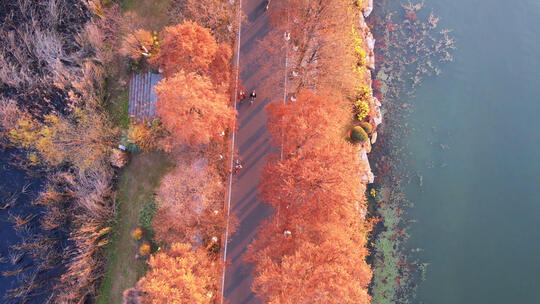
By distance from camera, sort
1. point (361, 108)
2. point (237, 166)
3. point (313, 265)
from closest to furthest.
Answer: point (313, 265)
point (237, 166)
point (361, 108)

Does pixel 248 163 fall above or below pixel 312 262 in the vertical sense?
above

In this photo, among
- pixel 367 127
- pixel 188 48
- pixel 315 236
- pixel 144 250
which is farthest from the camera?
pixel 367 127

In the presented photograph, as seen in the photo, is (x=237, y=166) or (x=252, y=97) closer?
(x=237, y=166)

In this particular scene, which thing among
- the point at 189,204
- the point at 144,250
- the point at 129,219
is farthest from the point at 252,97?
the point at 144,250

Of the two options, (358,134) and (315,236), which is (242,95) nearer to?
(358,134)

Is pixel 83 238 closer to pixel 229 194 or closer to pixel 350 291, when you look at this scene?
pixel 229 194

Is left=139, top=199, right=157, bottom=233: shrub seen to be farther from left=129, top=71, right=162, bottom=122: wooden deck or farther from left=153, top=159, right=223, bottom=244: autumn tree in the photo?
left=129, top=71, right=162, bottom=122: wooden deck
